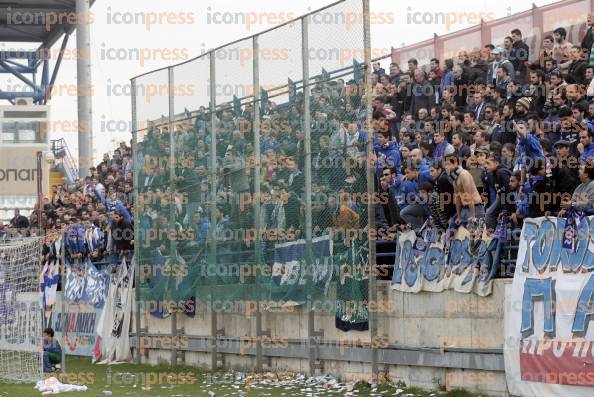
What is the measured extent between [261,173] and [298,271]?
7.62ft

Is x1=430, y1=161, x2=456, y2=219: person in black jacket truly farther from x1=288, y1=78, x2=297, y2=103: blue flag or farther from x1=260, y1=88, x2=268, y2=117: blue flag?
x1=260, y1=88, x2=268, y2=117: blue flag

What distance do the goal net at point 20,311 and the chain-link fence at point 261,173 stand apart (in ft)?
8.96

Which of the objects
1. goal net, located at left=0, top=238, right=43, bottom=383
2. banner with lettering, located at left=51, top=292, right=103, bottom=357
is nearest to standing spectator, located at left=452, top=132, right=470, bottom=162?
goal net, located at left=0, top=238, right=43, bottom=383

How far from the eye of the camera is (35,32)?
58.1 m

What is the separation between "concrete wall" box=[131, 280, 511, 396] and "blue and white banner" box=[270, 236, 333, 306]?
14.3 inches

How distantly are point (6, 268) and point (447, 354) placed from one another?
12070 millimetres

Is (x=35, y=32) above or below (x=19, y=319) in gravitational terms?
above

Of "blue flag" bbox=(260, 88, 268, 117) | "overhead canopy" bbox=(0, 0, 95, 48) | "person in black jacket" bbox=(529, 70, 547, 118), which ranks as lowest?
"person in black jacket" bbox=(529, 70, 547, 118)

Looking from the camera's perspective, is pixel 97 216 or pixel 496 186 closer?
pixel 496 186

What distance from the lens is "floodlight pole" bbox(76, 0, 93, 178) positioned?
50625mm

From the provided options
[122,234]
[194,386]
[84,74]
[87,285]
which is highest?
[84,74]

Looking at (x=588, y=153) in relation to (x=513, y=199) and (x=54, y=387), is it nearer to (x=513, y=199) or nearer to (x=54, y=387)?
(x=513, y=199)

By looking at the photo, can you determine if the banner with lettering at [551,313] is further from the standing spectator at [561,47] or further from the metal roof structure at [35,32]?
the metal roof structure at [35,32]

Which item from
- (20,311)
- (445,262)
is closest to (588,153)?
(445,262)
